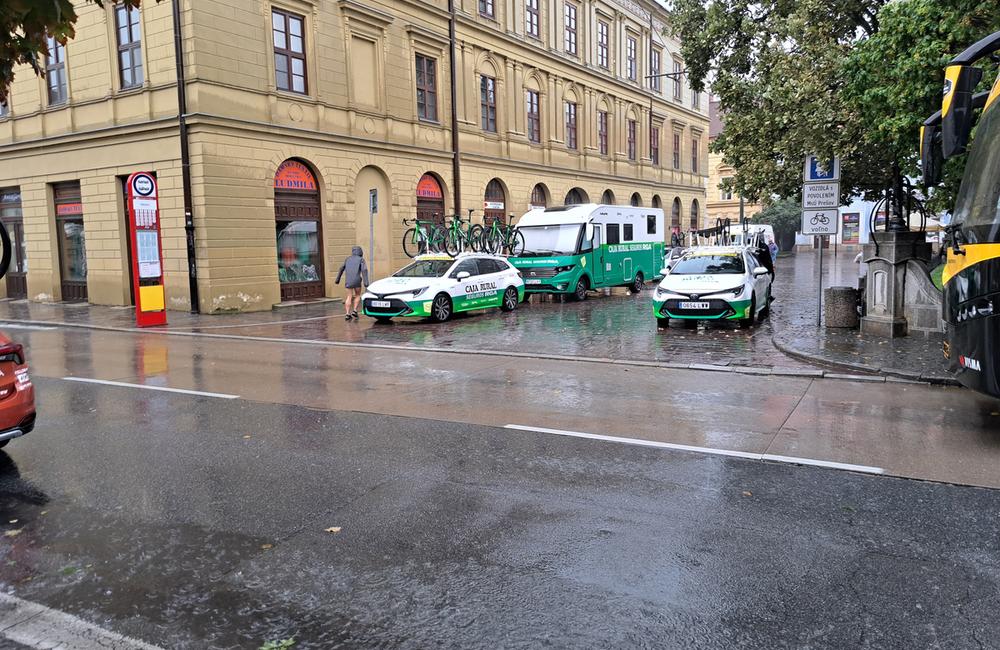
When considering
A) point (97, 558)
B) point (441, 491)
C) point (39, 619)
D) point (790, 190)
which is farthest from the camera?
point (790, 190)

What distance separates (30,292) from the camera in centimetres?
2545

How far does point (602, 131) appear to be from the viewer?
3888 cm

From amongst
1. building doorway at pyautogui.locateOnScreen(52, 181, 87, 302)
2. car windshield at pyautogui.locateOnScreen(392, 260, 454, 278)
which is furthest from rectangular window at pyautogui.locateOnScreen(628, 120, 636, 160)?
building doorway at pyautogui.locateOnScreen(52, 181, 87, 302)

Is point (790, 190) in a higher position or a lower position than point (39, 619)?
higher

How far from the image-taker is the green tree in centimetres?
426

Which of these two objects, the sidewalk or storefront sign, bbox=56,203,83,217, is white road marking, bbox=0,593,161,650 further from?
storefront sign, bbox=56,203,83,217

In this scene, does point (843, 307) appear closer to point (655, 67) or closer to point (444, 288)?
point (444, 288)

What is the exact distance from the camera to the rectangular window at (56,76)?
915 inches

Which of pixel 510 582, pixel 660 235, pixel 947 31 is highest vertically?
pixel 947 31

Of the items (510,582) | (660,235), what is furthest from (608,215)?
(510,582)

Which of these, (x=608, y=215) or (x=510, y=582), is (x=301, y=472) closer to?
(x=510, y=582)

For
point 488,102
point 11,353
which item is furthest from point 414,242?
point 11,353

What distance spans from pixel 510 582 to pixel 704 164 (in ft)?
169

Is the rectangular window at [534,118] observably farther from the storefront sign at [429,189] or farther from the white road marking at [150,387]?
the white road marking at [150,387]
